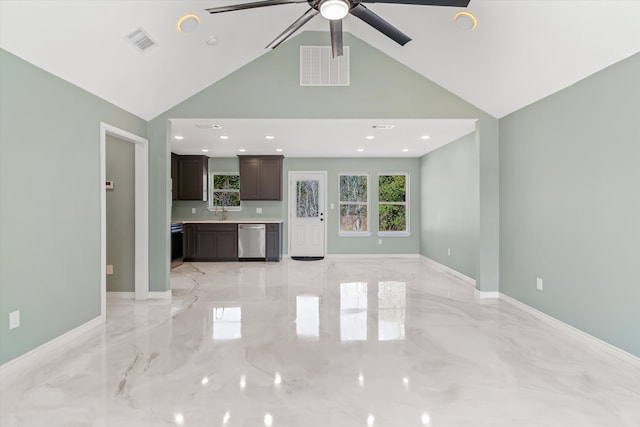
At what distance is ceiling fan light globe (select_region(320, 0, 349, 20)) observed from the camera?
2053 millimetres

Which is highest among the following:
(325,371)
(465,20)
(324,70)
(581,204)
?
(324,70)

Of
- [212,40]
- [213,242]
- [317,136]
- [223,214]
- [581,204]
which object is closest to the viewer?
[581,204]

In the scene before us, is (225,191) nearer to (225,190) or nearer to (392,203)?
(225,190)

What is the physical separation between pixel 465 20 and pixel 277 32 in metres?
2.06

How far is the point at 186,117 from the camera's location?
14.0 ft

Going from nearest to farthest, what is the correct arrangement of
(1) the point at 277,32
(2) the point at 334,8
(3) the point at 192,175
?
(2) the point at 334,8 → (1) the point at 277,32 → (3) the point at 192,175

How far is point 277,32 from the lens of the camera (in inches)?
153

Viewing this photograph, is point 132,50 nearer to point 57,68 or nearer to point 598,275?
point 57,68

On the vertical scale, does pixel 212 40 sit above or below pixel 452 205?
above

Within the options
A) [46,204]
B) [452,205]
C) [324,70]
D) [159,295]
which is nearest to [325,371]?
[46,204]

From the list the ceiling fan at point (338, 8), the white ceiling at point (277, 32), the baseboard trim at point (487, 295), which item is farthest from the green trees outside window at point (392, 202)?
the ceiling fan at point (338, 8)

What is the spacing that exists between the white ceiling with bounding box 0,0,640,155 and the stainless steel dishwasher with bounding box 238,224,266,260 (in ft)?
10.9

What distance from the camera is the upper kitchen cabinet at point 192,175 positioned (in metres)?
7.32

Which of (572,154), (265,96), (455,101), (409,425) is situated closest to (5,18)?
(265,96)
